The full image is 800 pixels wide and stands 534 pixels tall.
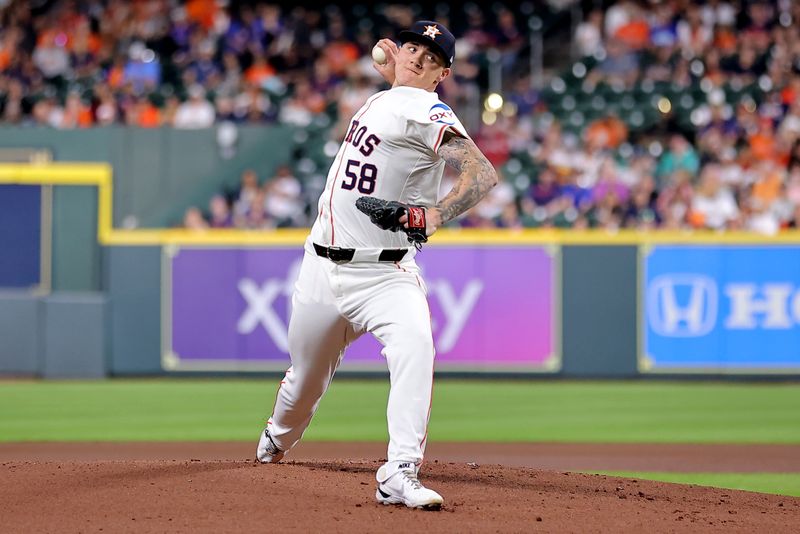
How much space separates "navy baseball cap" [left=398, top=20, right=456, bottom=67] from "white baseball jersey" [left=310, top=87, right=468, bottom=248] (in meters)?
0.19

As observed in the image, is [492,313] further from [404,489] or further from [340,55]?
[404,489]

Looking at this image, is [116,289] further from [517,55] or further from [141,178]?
[517,55]

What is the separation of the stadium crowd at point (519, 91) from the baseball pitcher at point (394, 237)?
9.19 metres

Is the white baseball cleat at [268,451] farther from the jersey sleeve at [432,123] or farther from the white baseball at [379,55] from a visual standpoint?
the white baseball at [379,55]

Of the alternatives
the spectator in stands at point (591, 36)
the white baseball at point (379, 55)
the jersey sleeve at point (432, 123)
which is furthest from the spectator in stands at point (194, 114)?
the jersey sleeve at point (432, 123)

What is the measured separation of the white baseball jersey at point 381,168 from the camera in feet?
18.2

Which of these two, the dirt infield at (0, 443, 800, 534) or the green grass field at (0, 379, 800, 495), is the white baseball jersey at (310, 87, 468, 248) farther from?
the green grass field at (0, 379, 800, 495)

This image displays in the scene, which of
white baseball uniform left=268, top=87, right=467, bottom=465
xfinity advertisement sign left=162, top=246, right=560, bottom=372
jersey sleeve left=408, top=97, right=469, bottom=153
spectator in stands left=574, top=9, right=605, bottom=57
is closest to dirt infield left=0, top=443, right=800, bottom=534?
white baseball uniform left=268, top=87, right=467, bottom=465

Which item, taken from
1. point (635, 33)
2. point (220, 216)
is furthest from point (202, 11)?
point (635, 33)

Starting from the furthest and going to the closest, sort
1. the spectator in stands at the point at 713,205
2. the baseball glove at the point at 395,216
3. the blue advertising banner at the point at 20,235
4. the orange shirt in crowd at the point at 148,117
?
the orange shirt in crowd at the point at 148,117 → the blue advertising banner at the point at 20,235 → the spectator in stands at the point at 713,205 → the baseball glove at the point at 395,216

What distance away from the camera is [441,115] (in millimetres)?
5406

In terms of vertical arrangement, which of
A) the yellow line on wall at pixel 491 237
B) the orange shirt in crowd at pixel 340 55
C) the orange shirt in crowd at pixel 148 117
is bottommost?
the yellow line on wall at pixel 491 237

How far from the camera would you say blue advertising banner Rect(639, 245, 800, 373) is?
567 inches

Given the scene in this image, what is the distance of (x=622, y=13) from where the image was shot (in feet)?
61.1
